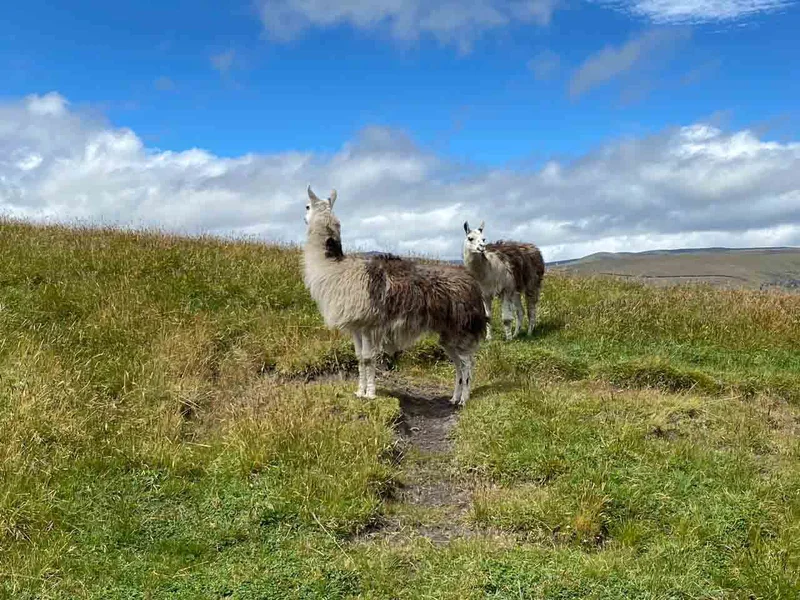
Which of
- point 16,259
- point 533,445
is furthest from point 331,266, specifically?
point 16,259

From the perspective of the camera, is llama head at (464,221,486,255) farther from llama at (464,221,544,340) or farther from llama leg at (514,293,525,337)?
llama leg at (514,293,525,337)

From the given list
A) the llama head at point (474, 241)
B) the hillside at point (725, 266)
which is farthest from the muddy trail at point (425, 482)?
the hillside at point (725, 266)

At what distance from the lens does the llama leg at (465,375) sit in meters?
9.84

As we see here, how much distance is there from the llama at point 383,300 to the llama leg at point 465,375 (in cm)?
1

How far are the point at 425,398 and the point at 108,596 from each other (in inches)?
231

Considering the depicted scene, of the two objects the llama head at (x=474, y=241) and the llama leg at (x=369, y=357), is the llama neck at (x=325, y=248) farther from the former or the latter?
the llama head at (x=474, y=241)

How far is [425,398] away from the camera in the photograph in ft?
34.3

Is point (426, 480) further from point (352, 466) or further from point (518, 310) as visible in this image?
point (518, 310)

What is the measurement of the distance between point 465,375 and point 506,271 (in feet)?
16.7

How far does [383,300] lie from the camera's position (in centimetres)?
927

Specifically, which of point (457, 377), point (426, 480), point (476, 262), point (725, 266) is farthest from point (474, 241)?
point (725, 266)

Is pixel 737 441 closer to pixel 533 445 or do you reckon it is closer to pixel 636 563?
pixel 533 445

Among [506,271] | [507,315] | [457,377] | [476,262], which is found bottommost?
[457,377]

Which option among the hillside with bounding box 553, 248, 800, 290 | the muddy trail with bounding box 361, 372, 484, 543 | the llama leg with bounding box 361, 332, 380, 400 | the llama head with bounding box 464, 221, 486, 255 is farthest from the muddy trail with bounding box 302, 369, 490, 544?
the hillside with bounding box 553, 248, 800, 290
